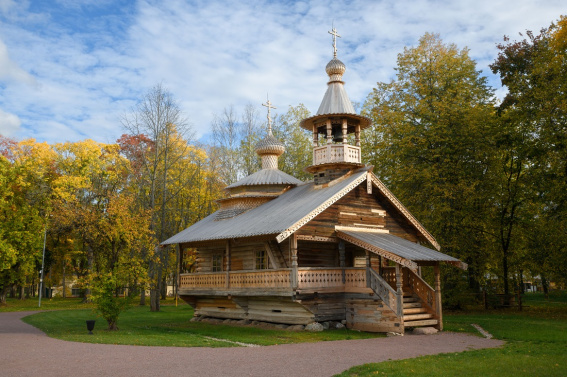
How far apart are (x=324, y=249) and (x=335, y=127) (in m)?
6.67

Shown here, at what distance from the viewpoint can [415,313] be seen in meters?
20.5

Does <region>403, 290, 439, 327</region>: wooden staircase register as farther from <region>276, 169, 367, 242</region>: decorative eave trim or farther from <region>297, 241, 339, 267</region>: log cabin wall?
<region>276, 169, 367, 242</region>: decorative eave trim

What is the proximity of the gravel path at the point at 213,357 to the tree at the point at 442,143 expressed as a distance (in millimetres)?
12951

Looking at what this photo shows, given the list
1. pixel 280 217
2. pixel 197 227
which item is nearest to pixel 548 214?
pixel 280 217

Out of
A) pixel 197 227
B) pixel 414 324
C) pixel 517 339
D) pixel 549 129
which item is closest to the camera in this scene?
pixel 517 339

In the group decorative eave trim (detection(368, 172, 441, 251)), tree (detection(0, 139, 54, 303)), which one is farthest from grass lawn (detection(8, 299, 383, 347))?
tree (detection(0, 139, 54, 303))

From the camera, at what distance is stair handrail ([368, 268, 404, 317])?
61.0 feet

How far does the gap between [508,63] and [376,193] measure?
13814 millimetres

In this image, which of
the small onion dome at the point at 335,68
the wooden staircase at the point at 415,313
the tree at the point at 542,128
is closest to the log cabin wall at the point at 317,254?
the wooden staircase at the point at 415,313

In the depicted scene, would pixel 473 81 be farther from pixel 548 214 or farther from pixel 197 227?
pixel 197 227

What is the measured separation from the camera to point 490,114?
103 feet

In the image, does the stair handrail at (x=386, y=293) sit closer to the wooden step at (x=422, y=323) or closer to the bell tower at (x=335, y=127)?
the wooden step at (x=422, y=323)

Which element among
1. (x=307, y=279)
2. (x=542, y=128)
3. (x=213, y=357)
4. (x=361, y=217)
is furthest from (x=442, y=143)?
(x=213, y=357)

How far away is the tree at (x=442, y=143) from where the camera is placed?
29922 millimetres
